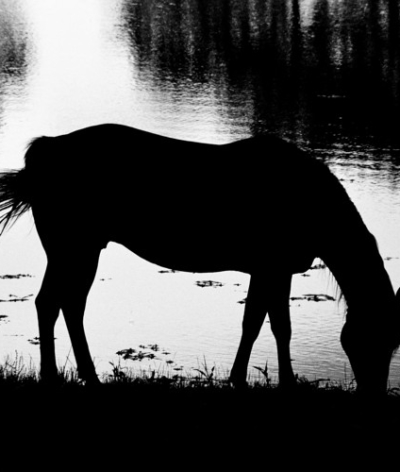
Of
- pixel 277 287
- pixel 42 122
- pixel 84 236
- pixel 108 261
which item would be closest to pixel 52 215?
pixel 84 236

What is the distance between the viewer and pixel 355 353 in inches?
239

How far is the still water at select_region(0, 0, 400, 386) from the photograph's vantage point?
30.9 ft

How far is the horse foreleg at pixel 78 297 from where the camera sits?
6781 millimetres

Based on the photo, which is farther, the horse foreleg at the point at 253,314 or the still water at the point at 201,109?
the still water at the point at 201,109

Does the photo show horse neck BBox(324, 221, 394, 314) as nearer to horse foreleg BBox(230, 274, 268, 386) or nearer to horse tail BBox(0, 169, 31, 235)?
horse foreleg BBox(230, 274, 268, 386)

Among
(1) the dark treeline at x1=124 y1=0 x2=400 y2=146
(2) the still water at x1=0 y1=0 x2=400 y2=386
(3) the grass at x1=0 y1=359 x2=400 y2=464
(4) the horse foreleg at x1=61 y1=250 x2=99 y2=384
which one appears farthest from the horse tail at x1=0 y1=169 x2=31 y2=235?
(1) the dark treeline at x1=124 y1=0 x2=400 y2=146

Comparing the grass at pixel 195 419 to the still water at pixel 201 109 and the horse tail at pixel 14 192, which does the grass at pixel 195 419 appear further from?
the still water at pixel 201 109

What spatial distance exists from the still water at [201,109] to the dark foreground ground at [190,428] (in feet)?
6.32

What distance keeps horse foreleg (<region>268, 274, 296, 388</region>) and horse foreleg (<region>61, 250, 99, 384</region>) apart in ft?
4.10

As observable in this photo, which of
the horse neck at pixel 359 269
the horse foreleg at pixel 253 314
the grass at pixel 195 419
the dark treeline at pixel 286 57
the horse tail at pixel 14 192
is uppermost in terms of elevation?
the dark treeline at pixel 286 57

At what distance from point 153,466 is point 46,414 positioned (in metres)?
→ 0.90

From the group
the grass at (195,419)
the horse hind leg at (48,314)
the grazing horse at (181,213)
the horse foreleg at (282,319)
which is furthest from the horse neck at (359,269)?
the horse hind leg at (48,314)

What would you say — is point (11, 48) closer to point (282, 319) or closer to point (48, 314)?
point (48, 314)

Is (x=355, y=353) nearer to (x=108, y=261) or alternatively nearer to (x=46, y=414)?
(x=46, y=414)
